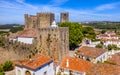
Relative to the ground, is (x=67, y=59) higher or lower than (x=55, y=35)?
lower

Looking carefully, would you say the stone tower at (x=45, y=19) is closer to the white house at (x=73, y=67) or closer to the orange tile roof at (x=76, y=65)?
the orange tile roof at (x=76, y=65)

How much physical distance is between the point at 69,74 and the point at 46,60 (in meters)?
4.55

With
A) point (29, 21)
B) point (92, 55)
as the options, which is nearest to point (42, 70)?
point (92, 55)

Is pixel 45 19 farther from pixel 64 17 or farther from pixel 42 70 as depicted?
pixel 42 70

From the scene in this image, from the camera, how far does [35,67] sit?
62.1 feet

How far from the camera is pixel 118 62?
99.8 feet

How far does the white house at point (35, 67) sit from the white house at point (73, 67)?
305cm

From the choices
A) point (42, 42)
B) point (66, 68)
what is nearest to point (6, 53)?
point (42, 42)

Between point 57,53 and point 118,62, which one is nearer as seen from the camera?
point 57,53

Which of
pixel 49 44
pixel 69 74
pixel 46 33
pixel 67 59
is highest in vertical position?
pixel 46 33

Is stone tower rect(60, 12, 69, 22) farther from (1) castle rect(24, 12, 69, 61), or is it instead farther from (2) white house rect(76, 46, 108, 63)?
(1) castle rect(24, 12, 69, 61)

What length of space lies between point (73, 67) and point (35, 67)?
6843mm

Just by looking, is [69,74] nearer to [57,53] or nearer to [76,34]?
[57,53]

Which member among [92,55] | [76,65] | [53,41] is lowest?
[76,65]
